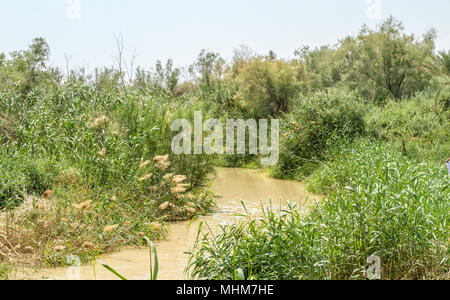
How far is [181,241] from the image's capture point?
24.4ft

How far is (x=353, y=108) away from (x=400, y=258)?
11341mm

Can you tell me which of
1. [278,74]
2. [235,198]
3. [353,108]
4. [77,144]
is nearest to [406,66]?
[278,74]

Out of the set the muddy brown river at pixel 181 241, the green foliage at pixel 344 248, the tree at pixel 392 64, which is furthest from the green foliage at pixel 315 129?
the green foliage at pixel 344 248

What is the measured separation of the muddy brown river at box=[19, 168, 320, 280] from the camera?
5500mm

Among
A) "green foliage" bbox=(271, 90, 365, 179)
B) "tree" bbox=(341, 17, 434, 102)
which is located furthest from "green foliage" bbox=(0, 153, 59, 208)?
"tree" bbox=(341, 17, 434, 102)

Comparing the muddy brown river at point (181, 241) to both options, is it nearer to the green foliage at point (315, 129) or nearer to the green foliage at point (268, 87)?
the green foliage at point (315, 129)

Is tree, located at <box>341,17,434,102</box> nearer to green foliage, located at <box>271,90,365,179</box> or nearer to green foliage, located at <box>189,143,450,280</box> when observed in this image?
green foliage, located at <box>271,90,365,179</box>

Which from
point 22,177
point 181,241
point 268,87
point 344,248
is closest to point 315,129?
point 268,87

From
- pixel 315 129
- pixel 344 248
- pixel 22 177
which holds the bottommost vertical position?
pixel 344 248

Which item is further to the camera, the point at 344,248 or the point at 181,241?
the point at 181,241

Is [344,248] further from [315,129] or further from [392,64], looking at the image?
[392,64]

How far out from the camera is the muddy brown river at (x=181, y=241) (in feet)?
18.0

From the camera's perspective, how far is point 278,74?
20125 millimetres
